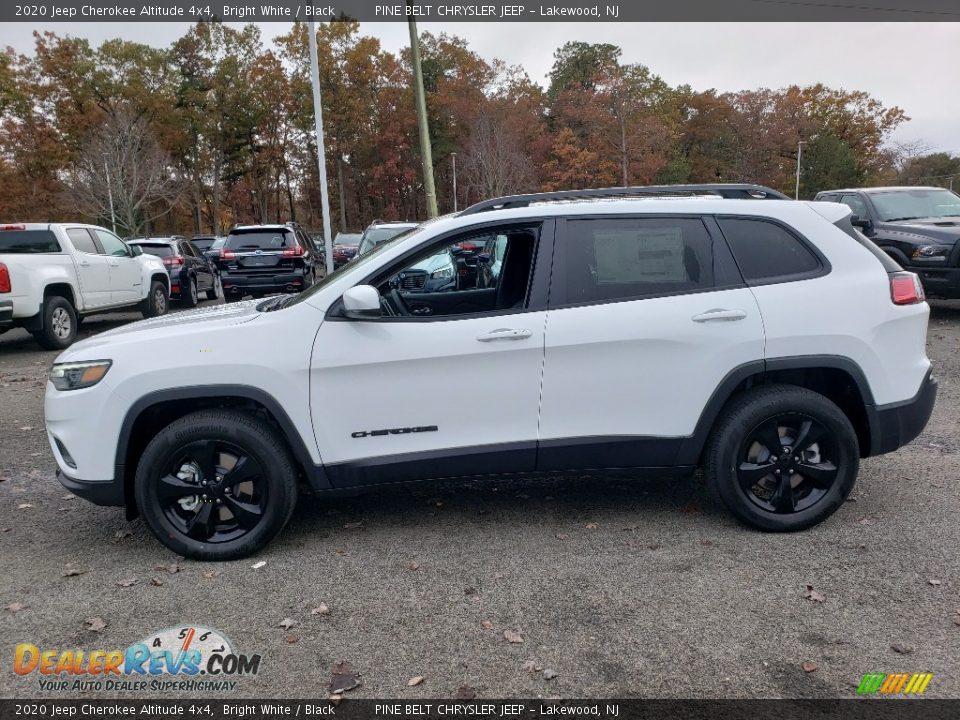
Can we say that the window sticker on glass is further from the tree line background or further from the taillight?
the tree line background

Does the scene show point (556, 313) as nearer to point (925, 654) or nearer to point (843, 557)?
point (843, 557)

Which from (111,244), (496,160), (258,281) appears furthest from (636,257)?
(496,160)

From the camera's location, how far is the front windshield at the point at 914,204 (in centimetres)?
1151

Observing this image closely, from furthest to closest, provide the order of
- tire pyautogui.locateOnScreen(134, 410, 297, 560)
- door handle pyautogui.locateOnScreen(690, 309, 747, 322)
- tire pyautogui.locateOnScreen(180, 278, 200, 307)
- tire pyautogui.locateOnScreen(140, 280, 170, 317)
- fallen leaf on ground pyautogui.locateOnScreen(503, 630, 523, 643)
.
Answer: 1. tire pyautogui.locateOnScreen(180, 278, 200, 307)
2. tire pyautogui.locateOnScreen(140, 280, 170, 317)
3. door handle pyautogui.locateOnScreen(690, 309, 747, 322)
4. tire pyautogui.locateOnScreen(134, 410, 297, 560)
5. fallen leaf on ground pyautogui.locateOnScreen(503, 630, 523, 643)

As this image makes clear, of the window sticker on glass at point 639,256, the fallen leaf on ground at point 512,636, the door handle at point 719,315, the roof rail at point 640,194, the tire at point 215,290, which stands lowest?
the fallen leaf on ground at point 512,636

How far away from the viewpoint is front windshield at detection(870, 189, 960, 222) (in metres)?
11.5

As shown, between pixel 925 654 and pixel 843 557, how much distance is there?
2.86ft

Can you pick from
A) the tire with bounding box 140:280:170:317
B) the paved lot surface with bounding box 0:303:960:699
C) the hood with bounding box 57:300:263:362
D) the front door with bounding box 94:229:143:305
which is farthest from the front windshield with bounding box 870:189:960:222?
the tire with bounding box 140:280:170:317

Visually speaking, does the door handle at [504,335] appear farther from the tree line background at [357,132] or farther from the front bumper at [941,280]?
the tree line background at [357,132]

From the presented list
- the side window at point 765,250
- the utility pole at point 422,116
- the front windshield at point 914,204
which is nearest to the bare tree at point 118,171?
the utility pole at point 422,116

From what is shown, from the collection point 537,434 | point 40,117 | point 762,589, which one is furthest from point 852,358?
point 40,117

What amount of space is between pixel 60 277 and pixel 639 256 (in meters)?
10.0

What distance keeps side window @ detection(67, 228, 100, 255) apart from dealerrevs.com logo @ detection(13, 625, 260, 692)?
10.2 m

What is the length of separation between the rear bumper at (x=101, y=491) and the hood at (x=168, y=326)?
65 cm
